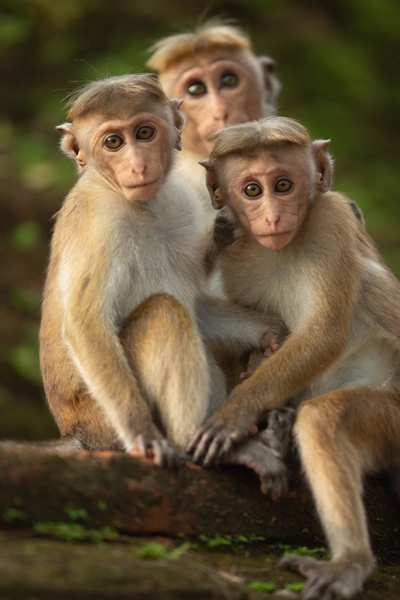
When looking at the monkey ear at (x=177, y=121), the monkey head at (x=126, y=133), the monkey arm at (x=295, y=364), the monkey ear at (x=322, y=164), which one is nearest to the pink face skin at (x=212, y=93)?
the monkey ear at (x=177, y=121)

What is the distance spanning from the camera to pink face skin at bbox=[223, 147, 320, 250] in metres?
6.38

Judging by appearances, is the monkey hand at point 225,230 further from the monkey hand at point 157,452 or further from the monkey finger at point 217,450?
the monkey hand at point 157,452

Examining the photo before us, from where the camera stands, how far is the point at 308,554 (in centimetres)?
609

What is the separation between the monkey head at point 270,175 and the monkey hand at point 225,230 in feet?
0.68

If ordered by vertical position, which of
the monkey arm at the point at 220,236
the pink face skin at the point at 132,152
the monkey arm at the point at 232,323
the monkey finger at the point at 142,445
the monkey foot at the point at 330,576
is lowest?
the monkey foot at the point at 330,576

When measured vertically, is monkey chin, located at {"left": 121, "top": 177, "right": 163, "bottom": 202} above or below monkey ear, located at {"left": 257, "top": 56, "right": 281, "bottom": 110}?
below

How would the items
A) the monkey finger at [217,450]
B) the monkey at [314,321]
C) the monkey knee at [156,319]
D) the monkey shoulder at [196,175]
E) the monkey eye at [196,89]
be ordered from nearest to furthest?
1. the monkey at [314,321]
2. the monkey finger at [217,450]
3. the monkey knee at [156,319]
4. the monkey shoulder at [196,175]
5. the monkey eye at [196,89]

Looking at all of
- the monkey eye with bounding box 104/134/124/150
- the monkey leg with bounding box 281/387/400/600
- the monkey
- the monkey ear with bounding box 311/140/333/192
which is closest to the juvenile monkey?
the monkey eye with bounding box 104/134/124/150

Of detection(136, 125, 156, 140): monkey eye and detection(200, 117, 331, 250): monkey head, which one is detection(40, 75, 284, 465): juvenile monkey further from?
detection(200, 117, 331, 250): monkey head

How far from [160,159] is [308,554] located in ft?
9.67

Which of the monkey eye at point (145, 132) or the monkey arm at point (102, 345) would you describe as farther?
the monkey eye at point (145, 132)

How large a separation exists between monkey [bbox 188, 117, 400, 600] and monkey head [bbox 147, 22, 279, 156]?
2549 mm

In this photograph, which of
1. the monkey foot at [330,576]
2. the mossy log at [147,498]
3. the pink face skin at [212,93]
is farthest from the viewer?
the pink face skin at [212,93]

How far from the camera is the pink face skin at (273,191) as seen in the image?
638cm
